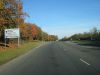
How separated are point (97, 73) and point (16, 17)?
1314 inches

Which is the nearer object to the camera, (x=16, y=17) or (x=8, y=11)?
(x=8, y=11)

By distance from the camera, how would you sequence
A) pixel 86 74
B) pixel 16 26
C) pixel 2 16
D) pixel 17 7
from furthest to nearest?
pixel 16 26, pixel 17 7, pixel 2 16, pixel 86 74

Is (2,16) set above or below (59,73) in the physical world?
above

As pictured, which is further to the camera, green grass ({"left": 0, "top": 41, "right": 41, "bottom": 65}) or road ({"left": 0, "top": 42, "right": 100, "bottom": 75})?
green grass ({"left": 0, "top": 41, "right": 41, "bottom": 65})

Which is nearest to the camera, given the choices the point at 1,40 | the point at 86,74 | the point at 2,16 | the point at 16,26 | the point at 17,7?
the point at 86,74

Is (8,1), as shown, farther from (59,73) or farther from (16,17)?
(59,73)

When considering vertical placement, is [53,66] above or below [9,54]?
below

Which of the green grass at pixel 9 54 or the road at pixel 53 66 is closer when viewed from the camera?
the road at pixel 53 66

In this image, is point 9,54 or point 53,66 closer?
point 53,66

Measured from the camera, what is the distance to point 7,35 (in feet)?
145

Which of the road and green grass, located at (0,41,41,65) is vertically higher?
green grass, located at (0,41,41,65)

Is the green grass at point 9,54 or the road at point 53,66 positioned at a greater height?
the green grass at point 9,54

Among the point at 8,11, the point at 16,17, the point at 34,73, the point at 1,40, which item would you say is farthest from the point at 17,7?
the point at 34,73

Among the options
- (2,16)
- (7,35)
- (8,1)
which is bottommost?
(7,35)
